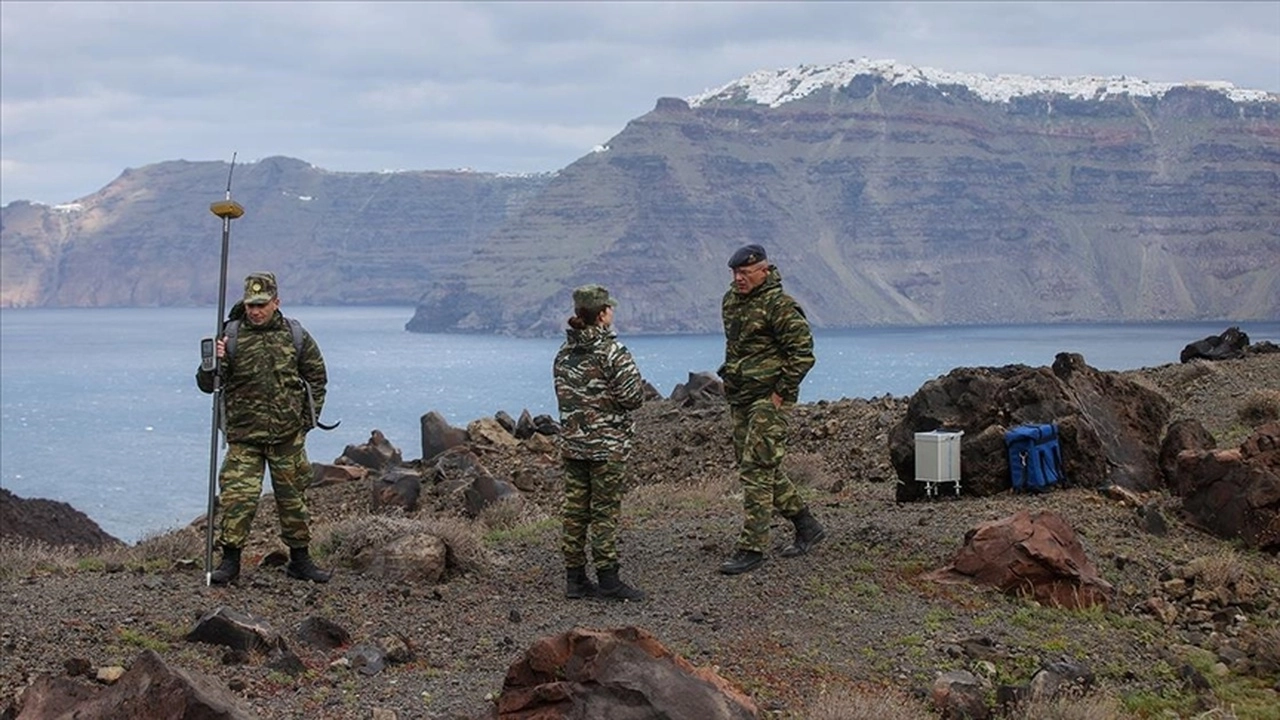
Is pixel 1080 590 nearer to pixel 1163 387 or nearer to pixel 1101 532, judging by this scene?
pixel 1101 532

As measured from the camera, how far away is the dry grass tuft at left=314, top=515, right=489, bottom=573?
12.4 meters

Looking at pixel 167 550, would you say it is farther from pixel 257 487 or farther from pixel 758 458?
pixel 758 458

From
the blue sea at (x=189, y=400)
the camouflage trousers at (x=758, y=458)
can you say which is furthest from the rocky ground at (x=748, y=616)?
the blue sea at (x=189, y=400)

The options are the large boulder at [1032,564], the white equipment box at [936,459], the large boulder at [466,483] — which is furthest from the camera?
the large boulder at [466,483]

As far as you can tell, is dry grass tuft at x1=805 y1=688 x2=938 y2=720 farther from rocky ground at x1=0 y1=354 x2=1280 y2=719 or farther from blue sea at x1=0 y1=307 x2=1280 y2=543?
blue sea at x1=0 y1=307 x2=1280 y2=543

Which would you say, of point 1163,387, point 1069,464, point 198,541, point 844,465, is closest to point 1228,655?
point 1069,464

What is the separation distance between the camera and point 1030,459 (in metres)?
15.1

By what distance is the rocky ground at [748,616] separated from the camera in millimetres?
8852

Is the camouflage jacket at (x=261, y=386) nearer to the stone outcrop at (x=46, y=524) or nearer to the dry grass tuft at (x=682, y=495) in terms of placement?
the dry grass tuft at (x=682, y=495)

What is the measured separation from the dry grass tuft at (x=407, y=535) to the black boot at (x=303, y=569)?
0.64 m

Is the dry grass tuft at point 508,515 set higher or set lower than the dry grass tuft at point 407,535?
lower

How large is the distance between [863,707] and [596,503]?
12.6 ft

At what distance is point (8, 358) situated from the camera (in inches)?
7672

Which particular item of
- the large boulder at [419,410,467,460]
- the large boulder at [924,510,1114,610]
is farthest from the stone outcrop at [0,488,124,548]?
the large boulder at [924,510,1114,610]
